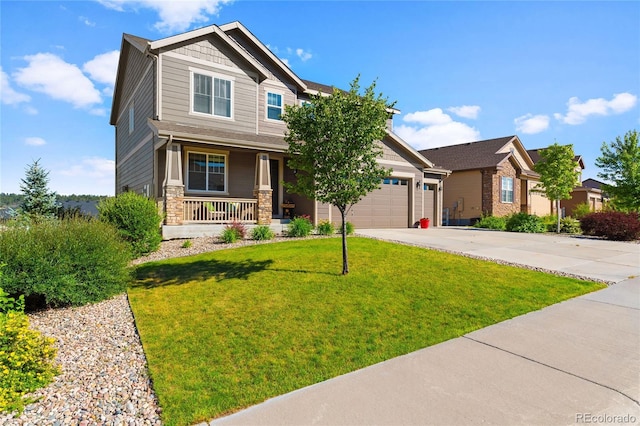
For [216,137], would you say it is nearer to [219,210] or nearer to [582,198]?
[219,210]

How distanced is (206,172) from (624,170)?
20144mm

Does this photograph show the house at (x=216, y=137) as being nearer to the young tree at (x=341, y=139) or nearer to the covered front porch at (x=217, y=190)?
the covered front porch at (x=217, y=190)

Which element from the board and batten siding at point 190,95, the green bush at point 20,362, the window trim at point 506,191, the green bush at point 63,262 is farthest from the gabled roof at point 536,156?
the green bush at point 20,362

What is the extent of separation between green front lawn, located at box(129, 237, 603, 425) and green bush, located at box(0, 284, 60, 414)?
102cm

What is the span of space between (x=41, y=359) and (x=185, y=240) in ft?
26.1

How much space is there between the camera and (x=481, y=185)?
966 inches

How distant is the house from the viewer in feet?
40.2

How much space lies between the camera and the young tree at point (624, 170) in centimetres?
1661

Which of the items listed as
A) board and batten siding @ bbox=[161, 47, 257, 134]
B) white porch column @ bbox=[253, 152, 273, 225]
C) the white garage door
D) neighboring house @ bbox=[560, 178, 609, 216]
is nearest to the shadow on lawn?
white porch column @ bbox=[253, 152, 273, 225]

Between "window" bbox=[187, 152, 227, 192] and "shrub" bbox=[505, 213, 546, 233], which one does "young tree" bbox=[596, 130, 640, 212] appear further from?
"window" bbox=[187, 152, 227, 192]

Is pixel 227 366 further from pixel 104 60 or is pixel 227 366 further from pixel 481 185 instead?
pixel 481 185

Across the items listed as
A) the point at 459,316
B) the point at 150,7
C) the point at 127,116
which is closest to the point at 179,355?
Result: the point at 459,316

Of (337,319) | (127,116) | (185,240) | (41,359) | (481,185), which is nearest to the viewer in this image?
(41,359)

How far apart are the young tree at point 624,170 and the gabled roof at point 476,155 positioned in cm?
666
